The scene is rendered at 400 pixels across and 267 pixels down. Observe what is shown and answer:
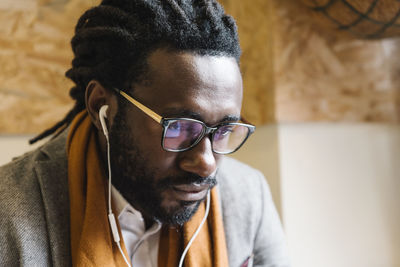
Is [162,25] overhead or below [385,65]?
overhead

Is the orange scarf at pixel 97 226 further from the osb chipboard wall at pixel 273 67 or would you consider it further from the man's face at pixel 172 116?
the osb chipboard wall at pixel 273 67

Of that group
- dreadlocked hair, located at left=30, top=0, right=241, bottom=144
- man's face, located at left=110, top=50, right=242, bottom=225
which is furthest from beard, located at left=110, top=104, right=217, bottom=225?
dreadlocked hair, located at left=30, top=0, right=241, bottom=144

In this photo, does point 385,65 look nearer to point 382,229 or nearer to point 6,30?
point 382,229

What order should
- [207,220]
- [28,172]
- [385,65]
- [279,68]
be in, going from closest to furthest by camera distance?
1. [28,172]
2. [207,220]
3. [279,68]
4. [385,65]

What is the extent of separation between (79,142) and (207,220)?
1.37 ft

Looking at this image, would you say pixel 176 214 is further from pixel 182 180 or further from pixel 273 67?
pixel 273 67

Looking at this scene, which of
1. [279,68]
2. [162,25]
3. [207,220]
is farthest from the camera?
[279,68]

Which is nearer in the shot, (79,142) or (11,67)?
(79,142)

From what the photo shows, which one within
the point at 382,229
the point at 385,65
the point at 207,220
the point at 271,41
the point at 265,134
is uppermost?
the point at 271,41

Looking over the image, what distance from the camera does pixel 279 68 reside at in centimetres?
142

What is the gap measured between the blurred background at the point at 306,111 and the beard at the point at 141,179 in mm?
620

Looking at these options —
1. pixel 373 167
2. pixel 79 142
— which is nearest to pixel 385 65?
pixel 373 167

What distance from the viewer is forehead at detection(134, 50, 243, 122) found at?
2.74ft

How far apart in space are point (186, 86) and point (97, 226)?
391 mm
